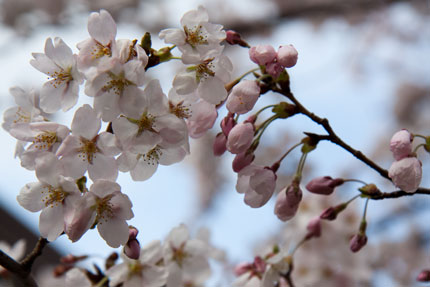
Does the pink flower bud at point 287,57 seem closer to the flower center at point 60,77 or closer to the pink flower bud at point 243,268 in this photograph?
→ the flower center at point 60,77

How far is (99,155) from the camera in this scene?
2.14 ft

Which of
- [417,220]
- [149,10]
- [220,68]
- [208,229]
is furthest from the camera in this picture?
[149,10]

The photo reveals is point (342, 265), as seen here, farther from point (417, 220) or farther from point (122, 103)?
point (417, 220)

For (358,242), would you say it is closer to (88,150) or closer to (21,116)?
(88,150)

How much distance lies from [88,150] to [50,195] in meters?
0.09

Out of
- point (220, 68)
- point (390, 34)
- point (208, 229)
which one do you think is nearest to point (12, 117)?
point (220, 68)

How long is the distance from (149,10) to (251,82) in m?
4.62

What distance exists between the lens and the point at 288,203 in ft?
2.50

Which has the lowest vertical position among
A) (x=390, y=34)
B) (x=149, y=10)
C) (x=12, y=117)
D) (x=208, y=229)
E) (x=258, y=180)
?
(x=390, y=34)

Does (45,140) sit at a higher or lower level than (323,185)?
higher

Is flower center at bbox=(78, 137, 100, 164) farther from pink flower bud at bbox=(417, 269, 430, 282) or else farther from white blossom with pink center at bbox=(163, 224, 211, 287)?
pink flower bud at bbox=(417, 269, 430, 282)

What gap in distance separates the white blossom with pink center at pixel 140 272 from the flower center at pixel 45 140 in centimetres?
29

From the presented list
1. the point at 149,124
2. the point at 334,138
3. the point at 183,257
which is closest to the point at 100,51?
the point at 149,124

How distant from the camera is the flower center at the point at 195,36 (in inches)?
28.0
